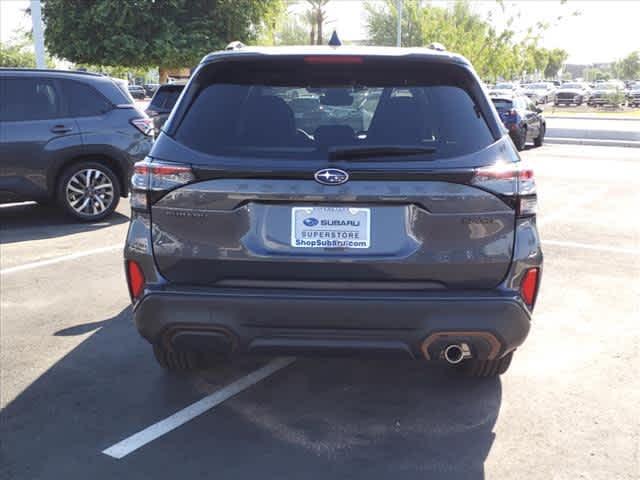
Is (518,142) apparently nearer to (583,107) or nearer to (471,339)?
(471,339)

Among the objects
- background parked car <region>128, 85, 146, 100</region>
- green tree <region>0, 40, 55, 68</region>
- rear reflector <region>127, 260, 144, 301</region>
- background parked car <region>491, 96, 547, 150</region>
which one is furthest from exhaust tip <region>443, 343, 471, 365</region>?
background parked car <region>128, 85, 146, 100</region>

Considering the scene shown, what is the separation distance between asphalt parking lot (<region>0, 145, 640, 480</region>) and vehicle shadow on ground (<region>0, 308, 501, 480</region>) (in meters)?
0.01

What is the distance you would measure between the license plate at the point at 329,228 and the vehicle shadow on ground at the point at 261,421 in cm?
100

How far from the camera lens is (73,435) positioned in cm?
355

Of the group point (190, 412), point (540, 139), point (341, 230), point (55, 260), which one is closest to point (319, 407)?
point (190, 412)

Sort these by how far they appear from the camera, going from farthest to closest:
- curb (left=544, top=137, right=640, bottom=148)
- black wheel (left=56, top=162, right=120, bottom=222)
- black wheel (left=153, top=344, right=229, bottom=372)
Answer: curb (left=544, top=137, right=640, bottom=148) < black wheel (left=56, top=162, right=120, bottom=222) < black wheel (left=153, top=344, right=229, bottom=372)

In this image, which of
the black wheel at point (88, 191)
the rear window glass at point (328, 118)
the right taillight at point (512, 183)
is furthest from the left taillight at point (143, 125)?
the right taillight at point (512, 183)

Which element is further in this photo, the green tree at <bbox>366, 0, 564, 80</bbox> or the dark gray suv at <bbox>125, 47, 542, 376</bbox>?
the green tree at <bbox>366, 0, 564, 80</bbox>

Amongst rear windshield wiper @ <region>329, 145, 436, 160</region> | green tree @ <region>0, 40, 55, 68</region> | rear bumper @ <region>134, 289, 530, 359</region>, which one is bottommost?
rear bumper @ <region>134, 289, 530, 359</region>

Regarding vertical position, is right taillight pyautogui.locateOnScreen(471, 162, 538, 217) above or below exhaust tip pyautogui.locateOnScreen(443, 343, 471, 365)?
above

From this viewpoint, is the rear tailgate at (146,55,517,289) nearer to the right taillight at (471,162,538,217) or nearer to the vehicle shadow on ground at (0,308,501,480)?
the right taillight at (471,162,538,217)

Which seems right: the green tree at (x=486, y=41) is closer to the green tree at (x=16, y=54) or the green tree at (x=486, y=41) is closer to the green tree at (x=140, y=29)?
the green tree at (x=140, y=29)

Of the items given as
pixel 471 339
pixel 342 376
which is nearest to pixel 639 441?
pixel 471 339

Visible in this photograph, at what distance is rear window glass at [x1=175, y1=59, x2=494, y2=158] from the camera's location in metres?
3.24
